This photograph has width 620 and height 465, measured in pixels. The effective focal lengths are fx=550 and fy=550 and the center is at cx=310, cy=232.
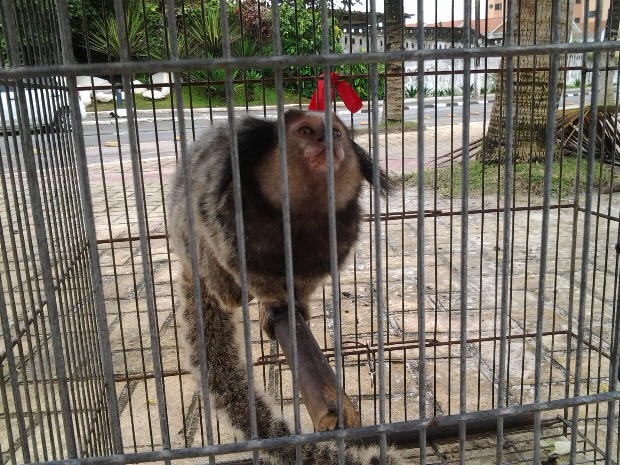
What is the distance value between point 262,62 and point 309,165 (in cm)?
98

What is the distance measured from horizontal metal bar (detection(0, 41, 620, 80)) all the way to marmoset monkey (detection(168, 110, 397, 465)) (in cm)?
82

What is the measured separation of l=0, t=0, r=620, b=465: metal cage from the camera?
120cm

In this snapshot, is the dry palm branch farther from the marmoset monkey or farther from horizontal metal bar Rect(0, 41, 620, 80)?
the marmoset monkey

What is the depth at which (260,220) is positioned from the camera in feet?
7.39

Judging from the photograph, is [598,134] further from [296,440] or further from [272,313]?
[296,440]

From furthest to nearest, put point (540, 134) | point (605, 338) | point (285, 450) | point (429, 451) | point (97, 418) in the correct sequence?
point (540, 134), point (605, 338), point (429, 451), point (97, 418), point (285, 450)

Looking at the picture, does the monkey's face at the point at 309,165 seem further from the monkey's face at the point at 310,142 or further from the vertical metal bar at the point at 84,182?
the vertical metal bar at the point at 84,182

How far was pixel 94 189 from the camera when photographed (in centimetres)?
890

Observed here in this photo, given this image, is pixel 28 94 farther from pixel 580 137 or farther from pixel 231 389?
pixel 580 137

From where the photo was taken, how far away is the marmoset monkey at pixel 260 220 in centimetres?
212

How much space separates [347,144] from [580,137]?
3.49 ft

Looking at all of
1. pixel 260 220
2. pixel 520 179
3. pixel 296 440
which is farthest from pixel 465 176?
pixel 520 179

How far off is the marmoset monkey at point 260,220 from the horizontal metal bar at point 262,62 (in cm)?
82

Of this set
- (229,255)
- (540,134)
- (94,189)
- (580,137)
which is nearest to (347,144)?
(229,255)
